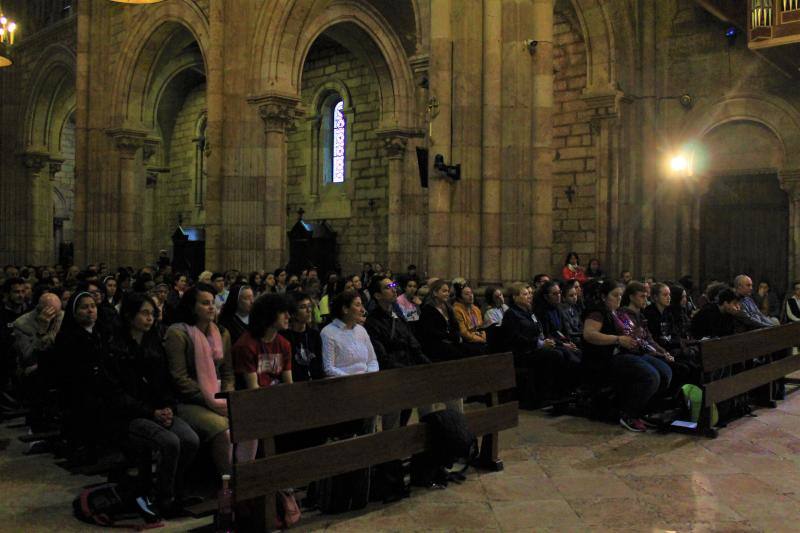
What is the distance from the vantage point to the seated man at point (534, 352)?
806 cm

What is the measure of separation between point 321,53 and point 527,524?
21.6 m

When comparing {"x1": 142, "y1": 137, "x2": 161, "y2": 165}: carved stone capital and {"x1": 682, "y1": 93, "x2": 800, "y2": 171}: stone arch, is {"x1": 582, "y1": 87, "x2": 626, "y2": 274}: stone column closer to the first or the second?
{"x1": 682, "y1": 93, "x2": 800, "y2": 171}: stone arch

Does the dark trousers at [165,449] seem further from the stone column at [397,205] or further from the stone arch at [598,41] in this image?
the stone column at [397,205]

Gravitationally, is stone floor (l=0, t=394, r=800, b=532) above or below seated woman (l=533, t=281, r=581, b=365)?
below

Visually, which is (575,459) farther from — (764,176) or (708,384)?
(764,176)

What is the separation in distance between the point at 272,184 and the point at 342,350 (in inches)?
454

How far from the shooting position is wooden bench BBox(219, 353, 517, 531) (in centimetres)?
425

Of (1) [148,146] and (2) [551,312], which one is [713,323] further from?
(1) [148,146]

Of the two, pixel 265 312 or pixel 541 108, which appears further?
pixel 541 108

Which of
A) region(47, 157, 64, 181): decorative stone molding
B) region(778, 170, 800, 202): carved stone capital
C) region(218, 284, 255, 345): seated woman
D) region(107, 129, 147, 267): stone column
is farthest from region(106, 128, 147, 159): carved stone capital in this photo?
region(218, 284, 255, 345): seated woman

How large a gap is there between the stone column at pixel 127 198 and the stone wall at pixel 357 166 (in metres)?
5.18

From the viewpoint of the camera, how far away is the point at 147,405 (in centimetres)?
492

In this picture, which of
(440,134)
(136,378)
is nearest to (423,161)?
(440,134)

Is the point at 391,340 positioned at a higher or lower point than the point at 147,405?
higher
